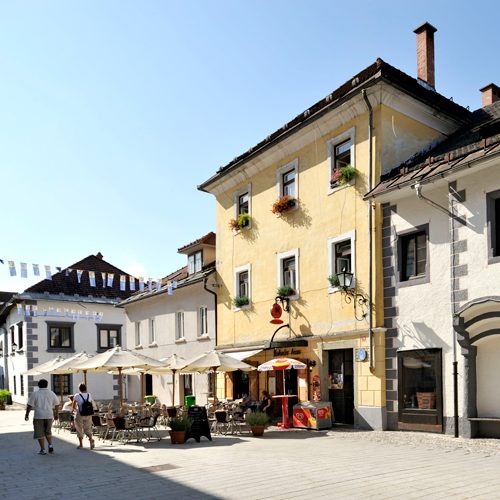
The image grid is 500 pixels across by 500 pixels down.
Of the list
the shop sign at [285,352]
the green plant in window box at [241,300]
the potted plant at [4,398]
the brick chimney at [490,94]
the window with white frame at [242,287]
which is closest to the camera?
the shop sign at [285,352]

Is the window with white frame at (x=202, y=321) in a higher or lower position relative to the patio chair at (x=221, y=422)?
higher

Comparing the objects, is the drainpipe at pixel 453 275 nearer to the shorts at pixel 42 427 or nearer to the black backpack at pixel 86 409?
the black backpack at pixel 86 409

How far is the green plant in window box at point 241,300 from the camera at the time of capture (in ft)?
76.3

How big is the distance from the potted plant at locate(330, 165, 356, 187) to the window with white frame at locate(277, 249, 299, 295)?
3078 mm

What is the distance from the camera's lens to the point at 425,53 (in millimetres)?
21047

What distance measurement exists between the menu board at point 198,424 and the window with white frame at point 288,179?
27.4ft

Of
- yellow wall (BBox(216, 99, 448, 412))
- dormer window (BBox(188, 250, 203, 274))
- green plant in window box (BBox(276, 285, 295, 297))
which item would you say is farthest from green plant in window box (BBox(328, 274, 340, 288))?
dormer window (BBox(188, 250, 203, 274))

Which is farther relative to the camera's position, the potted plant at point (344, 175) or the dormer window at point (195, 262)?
the dormer window at point (195, 262)

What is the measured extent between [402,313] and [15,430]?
14359 mm

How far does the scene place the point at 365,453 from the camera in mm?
12781

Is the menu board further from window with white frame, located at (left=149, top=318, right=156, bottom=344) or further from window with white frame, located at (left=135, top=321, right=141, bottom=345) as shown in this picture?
window with white frame, located at (left=135, top=321, right=141, bottom=345)

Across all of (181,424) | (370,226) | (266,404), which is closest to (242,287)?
(266,404)

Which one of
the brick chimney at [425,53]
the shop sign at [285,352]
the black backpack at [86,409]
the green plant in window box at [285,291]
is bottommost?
the black backpack at [86,409]

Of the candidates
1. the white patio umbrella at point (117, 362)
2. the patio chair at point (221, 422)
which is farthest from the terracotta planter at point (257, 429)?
the white patio umbrella at point (117, 362)
